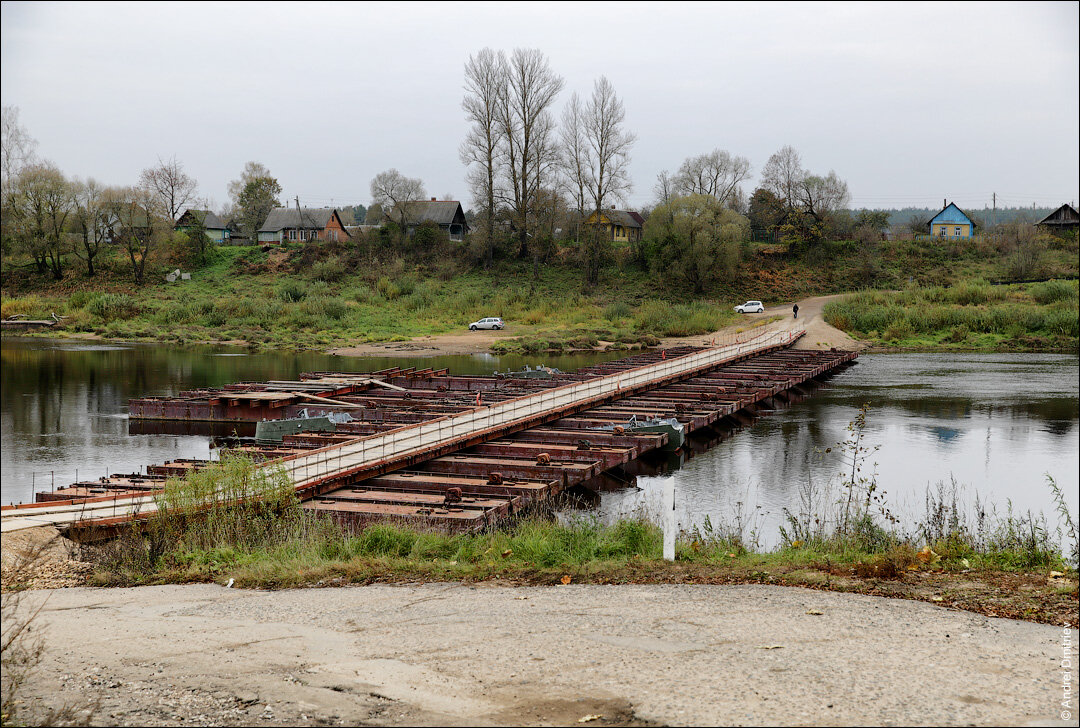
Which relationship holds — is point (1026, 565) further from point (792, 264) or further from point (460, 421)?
point (792, 264)

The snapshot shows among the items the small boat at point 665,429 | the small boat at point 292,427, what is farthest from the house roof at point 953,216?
the small boat at point 292,427

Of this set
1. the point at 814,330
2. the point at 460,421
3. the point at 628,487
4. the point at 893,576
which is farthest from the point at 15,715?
the point at 814,330

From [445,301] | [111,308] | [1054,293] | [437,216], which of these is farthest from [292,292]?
[1054,293]

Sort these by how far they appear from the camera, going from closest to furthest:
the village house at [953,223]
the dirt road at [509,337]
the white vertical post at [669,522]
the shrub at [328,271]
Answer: the white vertical post at [669,522], the dirt road at [509,337], the shrub at [328,271], the village house at [953,223]

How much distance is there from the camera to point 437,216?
8294cm

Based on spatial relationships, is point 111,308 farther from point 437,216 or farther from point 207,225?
point 437,216

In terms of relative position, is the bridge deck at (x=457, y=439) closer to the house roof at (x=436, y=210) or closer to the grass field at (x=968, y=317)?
the grass field at (x=968, y=317)

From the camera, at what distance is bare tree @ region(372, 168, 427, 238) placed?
78.2 meters

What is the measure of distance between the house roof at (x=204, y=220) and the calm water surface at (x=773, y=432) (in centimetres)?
3626

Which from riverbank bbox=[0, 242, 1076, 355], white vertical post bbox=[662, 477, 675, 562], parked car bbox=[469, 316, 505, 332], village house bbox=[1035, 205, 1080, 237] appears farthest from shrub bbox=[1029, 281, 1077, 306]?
white vertical post bbox=[662, 477, 675, 562]

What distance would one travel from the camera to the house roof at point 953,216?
85812 millimetres

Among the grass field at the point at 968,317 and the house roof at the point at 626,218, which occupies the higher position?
the house roof at the point at 626,218

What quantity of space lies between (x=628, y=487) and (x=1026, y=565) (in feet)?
31.4

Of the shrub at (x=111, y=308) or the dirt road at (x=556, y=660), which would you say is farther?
the shrub at (x=111, y=308)
